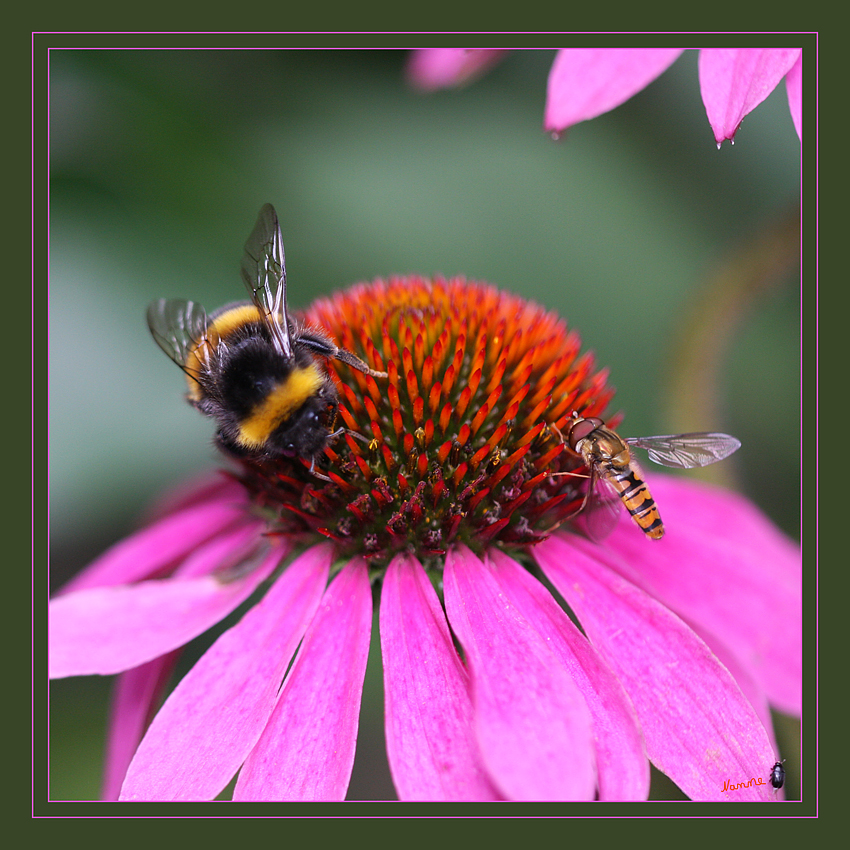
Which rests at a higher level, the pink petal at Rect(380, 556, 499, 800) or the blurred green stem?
the blurred green stem

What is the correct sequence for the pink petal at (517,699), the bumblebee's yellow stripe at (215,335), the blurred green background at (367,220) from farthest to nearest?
the blurred green background at (367,220) → the bumblebee's yellow stripe at (215,335) → the pink petal at (517,699)

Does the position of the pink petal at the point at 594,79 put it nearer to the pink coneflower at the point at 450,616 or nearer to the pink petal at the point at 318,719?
the pink coneflower at the point at 450,616

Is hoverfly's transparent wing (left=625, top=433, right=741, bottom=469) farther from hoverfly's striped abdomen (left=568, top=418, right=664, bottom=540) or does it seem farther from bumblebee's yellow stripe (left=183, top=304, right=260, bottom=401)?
bumblebee's yellow stripe (left=183, top=304, right=260, bottom=401)

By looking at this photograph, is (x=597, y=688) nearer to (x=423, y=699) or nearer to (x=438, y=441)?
(x=423, y=699)

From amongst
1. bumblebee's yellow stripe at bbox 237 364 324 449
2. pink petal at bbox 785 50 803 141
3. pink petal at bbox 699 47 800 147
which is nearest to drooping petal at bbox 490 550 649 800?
bumblebee's yellow stripe at bbox 237 364 324 449

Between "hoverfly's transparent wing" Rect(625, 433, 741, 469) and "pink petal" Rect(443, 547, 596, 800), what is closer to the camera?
"pink petal" Rect(443, 547, 596, 800)

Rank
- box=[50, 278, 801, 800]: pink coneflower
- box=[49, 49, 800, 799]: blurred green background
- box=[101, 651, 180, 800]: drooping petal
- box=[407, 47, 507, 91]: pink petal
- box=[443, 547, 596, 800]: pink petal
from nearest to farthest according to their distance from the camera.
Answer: box=[443, 547, 596, 800]: pink petal → box=[50, 278, 801, 800]: pink coneflower → box=[101, 651, 180, 800]: drooping petal → box=[407, 47, 507, 91]: pink petal → box=[49, 49, 800, 799]: blurred green background

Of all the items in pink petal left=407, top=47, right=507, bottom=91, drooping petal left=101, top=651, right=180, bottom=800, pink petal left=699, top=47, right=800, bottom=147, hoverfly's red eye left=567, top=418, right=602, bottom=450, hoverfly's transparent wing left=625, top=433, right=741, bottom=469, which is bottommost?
drooping petal left=101, top=651, right=180, bottom=800

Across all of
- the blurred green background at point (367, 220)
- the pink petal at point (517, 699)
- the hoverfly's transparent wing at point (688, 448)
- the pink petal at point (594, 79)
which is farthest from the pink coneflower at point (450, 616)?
the blurred green background at point (367, 220)

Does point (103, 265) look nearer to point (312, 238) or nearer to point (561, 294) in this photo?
point (312, 238)
